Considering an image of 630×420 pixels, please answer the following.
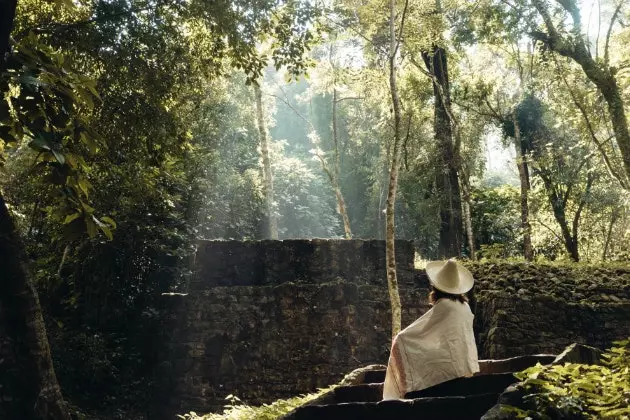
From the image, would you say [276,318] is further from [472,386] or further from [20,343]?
[20,343]

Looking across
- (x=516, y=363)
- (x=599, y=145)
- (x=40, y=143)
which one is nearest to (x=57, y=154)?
(x=40, y=143)

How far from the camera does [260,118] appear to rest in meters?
19.9

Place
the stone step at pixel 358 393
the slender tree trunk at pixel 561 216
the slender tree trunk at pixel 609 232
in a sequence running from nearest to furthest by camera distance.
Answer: the stone step at pixel 358 393 < the slender tree trunk at pixel 561 216 < the slender tree trunk at pixel 609 232

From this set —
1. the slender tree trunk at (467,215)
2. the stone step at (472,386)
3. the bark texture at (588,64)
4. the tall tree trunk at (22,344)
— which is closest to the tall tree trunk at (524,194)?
the slender tree trunk at (467,215)

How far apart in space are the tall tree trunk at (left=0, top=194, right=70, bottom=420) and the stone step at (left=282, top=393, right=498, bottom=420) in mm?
1809

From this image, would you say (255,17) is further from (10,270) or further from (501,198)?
→ (501,198)

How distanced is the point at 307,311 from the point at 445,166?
6652mm

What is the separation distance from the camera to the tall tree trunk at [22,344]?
12.1 feet

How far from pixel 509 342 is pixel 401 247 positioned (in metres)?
2.71

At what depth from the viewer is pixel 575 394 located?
122 inches

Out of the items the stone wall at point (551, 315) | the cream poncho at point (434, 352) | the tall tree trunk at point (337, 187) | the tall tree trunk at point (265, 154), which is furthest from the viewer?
the tall tree trunk at point (265, 154)

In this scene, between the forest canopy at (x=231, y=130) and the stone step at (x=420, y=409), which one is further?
the forest canopy at (x=231, y=130)

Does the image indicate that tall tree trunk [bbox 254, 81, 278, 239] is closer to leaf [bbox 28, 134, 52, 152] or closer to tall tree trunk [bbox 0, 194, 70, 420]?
tall tree trunk [bbox 0, 194, 70, 420]

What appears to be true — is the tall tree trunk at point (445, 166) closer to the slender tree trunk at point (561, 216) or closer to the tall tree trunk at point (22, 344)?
the slender tree trunk at point (561, 216)
